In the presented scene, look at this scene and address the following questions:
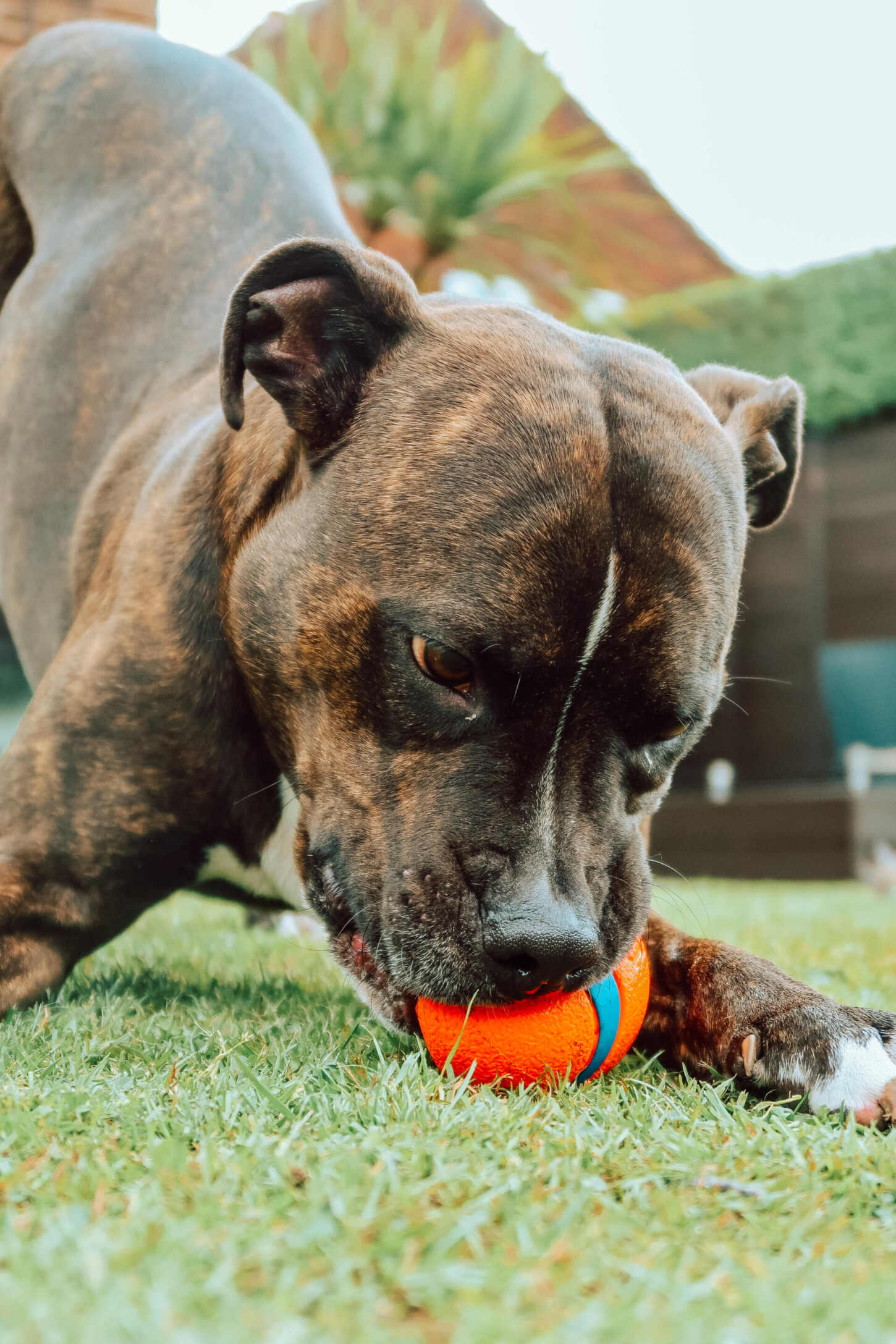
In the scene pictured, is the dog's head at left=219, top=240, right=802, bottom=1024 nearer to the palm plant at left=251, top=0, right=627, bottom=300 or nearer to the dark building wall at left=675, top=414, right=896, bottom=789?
the dark building wall at left=675, top=414, right=896, bottom=789

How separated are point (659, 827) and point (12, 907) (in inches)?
281

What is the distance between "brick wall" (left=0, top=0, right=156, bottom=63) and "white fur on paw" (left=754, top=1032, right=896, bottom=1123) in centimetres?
660

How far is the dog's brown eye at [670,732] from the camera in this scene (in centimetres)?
215

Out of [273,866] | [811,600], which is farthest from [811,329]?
[273,866]

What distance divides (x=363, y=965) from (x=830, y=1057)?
2.51 feet

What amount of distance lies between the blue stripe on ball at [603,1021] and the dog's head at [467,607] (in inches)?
3.1

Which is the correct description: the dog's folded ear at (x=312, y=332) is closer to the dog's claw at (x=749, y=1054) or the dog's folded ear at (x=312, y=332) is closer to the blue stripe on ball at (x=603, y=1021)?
the blue stripe on ball at (x=603, y=1021)

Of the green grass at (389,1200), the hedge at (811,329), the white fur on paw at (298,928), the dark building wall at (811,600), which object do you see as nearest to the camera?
the green grass at (389,1200)

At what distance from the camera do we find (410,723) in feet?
6.70

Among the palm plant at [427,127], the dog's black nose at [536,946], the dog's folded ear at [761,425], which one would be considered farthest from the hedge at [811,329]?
the dog's black nose at [536,946]

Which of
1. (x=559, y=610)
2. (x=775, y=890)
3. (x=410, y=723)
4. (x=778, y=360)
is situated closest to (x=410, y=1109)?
(x=410, y=723)

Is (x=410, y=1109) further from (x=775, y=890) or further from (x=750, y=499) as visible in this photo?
(x=775, y=890)

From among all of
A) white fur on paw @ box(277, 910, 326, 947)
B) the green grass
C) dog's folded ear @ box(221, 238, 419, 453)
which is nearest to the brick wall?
white fur on paw @ box(277, 910, 326, 947)

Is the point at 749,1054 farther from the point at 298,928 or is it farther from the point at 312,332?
the point at 298,928
